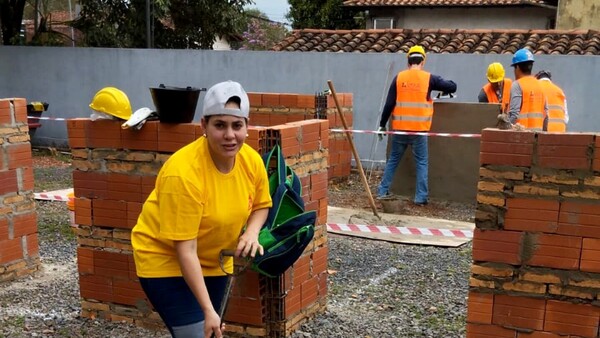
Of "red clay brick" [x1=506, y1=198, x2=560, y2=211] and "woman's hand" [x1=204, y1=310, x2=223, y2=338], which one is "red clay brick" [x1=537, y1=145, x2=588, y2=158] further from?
"woman's hand" [x1=204, y1=310, x2=223, y2=338]

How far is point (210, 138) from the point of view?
111 inches

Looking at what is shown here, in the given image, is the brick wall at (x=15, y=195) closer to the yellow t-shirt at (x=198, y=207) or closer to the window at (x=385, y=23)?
the yellow t-shirt at (x=198, y=207)

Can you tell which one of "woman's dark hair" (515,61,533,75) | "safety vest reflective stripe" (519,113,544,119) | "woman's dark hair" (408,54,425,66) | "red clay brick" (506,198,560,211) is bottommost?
"red clay brick" (506,198,560,211)

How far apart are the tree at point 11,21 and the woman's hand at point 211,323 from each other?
50.7ft

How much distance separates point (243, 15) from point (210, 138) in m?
16.1

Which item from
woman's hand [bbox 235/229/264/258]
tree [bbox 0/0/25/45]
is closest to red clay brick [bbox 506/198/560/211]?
woman's hand [bbox 235/229/264/258]

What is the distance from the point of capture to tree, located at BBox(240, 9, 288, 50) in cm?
3834

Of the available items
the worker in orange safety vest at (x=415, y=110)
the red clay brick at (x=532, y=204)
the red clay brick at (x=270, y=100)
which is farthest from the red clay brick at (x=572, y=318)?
the red clay brick at (x=270, y=100)

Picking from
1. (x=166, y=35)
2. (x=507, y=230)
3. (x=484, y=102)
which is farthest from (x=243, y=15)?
(x=507, y=230)

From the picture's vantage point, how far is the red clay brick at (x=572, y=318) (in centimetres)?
376

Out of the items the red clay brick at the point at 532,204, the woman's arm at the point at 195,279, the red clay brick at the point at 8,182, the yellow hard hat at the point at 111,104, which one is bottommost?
the red clay brick at the point at 8,182

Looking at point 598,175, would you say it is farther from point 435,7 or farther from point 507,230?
point 435,7

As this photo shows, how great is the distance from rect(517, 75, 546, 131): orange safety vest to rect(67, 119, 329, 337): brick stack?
3818 mm

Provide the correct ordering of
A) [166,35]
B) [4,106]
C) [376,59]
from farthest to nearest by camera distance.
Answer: [166,35]
[376,59]
[4,106]
